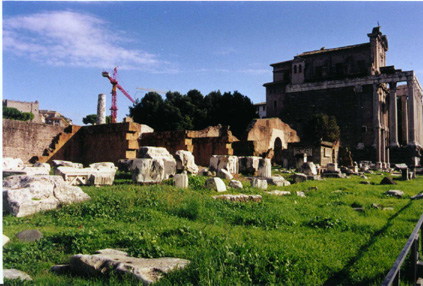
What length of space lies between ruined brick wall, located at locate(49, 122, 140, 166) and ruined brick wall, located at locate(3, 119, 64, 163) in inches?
33.1

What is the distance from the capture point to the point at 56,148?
16016 mm

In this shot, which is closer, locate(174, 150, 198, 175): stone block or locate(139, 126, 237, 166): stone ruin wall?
locate(174, 150, 198, 175): stone block

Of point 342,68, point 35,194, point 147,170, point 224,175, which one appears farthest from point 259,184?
point 342,68

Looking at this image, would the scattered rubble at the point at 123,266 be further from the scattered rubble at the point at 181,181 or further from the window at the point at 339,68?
the window at the point at 339,68

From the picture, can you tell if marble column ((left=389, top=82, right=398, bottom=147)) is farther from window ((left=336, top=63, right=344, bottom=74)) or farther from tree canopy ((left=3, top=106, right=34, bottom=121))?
tree canopy ((left=3, top=106, right=34, bottom=121))

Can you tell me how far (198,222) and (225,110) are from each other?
3638cm

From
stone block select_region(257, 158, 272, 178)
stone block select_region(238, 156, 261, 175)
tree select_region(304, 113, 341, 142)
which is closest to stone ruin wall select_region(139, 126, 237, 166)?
stone block select_region(238, 156, 261, 175)

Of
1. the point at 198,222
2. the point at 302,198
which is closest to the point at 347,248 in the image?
the point at 198,222

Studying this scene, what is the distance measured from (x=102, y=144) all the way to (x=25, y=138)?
3250 millimetres

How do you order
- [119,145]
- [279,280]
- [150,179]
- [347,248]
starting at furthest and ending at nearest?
[119,145] → [150,179] → [347,248] → [279,280]

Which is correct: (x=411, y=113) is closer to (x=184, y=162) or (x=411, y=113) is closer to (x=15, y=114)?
(x=184, y=162)

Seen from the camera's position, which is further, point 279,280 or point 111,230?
point 111,230

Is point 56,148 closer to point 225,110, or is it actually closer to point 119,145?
point 119,145

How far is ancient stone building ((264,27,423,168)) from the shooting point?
36.9 metres
